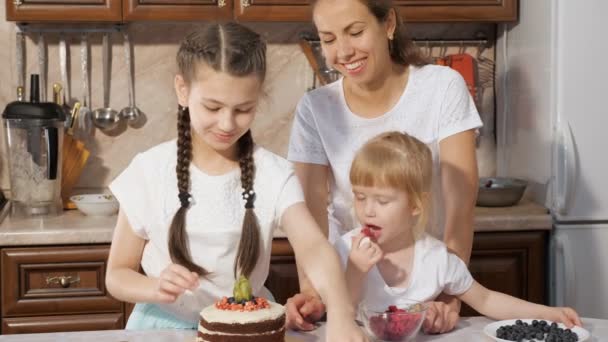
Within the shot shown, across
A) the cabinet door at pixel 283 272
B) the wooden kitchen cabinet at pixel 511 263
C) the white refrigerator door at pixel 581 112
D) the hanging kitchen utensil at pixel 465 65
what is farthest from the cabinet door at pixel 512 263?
the hanging kitchen utensil at pixel 465 65

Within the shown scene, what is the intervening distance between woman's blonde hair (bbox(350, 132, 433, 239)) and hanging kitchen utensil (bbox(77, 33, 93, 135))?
176 cm

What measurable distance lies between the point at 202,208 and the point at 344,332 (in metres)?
0.48

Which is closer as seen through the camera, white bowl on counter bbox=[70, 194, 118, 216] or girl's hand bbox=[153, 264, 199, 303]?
girl's hand bbox=[153, 264, 199, 303]

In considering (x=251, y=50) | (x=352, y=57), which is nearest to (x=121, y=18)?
(x=352, y=57)

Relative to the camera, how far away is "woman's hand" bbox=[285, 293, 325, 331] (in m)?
1.84

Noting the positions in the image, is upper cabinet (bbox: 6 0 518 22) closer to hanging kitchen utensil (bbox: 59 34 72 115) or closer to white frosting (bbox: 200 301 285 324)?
hanging kitchen utensil (bbox: 59 34 72 115)

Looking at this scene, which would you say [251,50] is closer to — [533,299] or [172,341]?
[172,341]

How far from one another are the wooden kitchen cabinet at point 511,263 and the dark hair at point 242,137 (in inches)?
46.1

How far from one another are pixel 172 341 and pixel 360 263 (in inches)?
15.3

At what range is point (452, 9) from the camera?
3.30 meters

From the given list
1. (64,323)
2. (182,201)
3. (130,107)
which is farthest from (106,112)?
(182,201)

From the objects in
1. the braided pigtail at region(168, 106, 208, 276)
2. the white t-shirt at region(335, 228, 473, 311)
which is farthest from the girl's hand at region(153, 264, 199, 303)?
the white t-shirt at region(335, 228, 473, 311)

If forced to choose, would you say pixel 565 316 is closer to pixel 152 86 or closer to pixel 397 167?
pixel 397 167

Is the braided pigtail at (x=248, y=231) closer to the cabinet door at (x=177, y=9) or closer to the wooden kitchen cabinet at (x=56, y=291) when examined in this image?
the wooden kitchen cabinet at (x=56, y=291)
